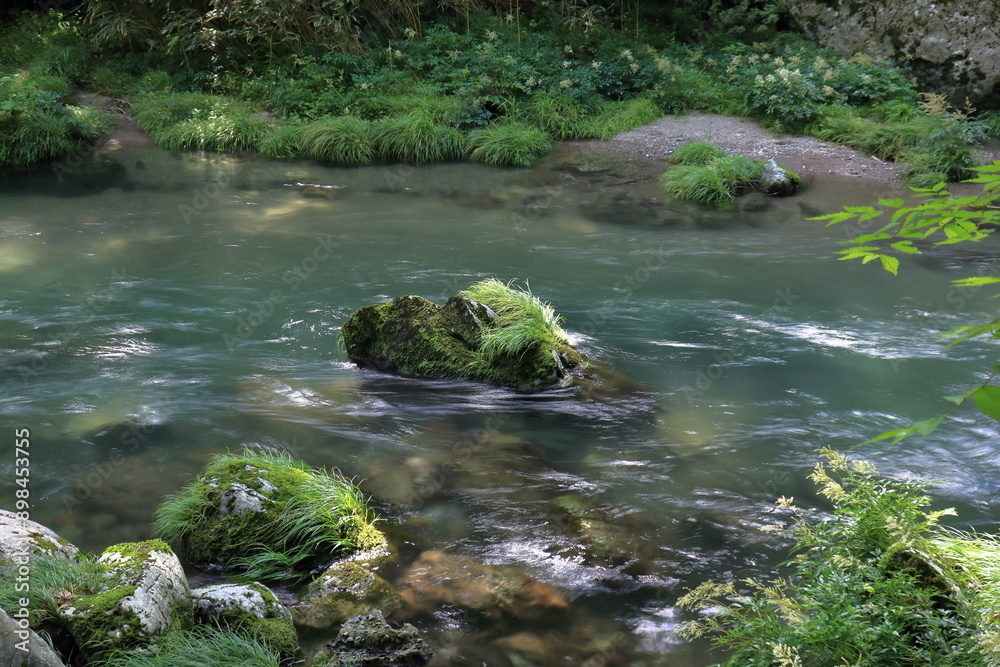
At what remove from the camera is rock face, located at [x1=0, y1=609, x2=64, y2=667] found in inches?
105

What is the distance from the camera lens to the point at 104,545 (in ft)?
14.5

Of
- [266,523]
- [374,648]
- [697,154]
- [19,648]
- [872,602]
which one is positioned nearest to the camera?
[19,648]

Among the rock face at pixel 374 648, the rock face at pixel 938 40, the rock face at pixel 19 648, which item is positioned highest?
the rock face at pixel 938 40

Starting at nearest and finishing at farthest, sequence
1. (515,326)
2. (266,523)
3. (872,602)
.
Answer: (872,602) < (266,523) < (515,326)

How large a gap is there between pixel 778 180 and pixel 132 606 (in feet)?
34.0

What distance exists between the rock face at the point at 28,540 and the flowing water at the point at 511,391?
387 mm

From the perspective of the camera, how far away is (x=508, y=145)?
13.2 m

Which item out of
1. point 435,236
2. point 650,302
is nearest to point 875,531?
point 650,302

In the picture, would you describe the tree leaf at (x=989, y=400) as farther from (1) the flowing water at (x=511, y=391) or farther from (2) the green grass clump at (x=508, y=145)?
(2) the green grass clump at (x=508, y=145)

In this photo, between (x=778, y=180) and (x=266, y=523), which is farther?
(x=778, y=180)

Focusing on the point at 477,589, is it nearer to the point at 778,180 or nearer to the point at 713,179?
the point at 713,179

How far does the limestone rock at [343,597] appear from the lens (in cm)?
388

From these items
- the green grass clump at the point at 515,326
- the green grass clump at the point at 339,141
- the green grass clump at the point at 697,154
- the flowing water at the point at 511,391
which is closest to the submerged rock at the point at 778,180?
the flowing water at the point at 511,391

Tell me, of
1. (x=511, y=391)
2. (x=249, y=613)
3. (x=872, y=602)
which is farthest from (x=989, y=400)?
(x=511, y=391)
